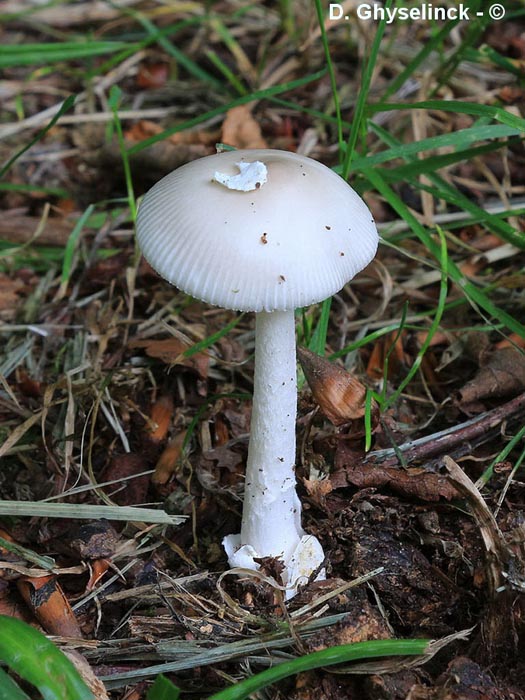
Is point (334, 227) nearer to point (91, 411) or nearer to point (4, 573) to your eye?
point (91, 411)

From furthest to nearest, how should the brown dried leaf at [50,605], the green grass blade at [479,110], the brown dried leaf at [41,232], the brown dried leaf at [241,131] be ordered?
the brown dried leaf at [241,131]
the brown dried leaf at [41,232]
the green grass blade at [479,110]
the brown dried leaf at [50,605]

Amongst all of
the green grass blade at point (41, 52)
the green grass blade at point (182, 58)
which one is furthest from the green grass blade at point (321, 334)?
the green grass blade at point (41, 52)

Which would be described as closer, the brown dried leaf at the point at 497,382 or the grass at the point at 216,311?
the grass at the point at 216,311

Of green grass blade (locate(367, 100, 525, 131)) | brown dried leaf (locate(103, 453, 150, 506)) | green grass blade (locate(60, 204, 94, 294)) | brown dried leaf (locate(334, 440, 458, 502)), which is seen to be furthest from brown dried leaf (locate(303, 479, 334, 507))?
green grass blade (locate(60, 204, 94, 294))

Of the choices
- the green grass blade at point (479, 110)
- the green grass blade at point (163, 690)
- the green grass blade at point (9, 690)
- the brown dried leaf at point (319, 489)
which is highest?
the green grass blade at point (479, 110)

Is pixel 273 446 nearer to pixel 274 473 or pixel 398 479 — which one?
pixel 274 473

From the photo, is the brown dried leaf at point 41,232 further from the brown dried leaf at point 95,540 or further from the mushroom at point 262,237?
the mushroom at point 262,237

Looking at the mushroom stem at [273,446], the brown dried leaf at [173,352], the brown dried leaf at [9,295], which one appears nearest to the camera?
the mushroom stem at [273,446]

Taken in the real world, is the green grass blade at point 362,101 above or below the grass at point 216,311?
above

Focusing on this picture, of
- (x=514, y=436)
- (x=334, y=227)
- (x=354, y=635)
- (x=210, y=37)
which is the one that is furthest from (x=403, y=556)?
(x=210, y=37)
